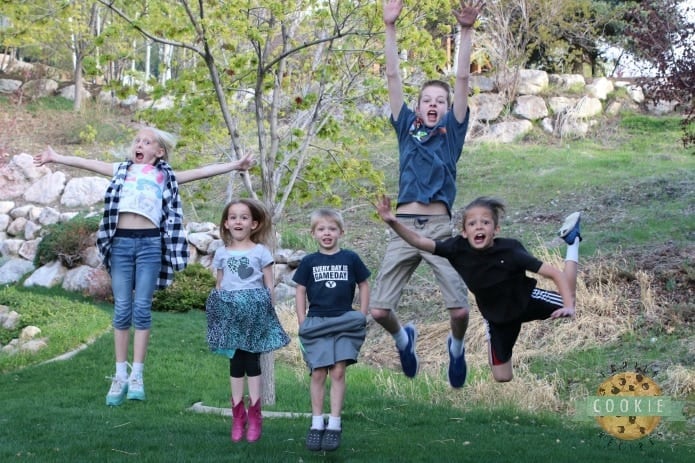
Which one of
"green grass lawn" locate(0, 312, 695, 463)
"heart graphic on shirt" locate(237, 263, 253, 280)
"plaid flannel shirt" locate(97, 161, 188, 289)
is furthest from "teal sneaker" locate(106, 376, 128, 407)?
"heart graphic on shirt" locate(237, 263, 253, 280)

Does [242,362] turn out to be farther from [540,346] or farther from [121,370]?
[540,346]

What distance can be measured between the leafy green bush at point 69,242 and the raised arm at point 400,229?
1001cm

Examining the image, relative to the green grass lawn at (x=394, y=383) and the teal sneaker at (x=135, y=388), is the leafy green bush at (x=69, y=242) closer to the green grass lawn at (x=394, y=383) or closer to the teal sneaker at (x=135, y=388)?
the green grass lawn at (x=394, y=383)

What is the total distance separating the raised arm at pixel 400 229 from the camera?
4.71 meters

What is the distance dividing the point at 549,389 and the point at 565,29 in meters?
14.3

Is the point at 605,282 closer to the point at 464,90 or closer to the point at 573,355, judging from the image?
the point at 573,355

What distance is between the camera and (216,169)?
5.87 meters

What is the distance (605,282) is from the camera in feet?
32.9

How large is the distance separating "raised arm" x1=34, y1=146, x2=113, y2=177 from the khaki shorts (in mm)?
1913

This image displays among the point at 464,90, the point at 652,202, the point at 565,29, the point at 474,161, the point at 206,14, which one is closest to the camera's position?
the point at 464,90

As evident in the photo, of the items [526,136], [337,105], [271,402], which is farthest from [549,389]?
[526,136]

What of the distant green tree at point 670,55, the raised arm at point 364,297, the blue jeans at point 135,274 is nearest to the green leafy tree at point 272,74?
the blue jeans at point 135,274

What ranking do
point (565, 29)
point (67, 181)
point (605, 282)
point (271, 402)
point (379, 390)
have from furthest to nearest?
point (565, 29)
point (67, 181)
point (605, 282)
point (379, 390)
point (271, 402)

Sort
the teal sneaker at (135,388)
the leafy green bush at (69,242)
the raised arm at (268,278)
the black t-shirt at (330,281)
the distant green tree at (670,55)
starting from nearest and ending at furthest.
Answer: the black t-shirt at (330,281) < the raised arm at (268,278) < the teal sneaker at (135,388) < the distant green tree at (670,55) < the leafy green bush at (69,242)
